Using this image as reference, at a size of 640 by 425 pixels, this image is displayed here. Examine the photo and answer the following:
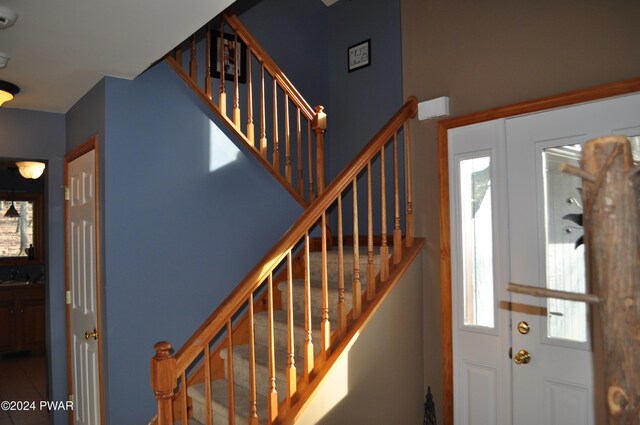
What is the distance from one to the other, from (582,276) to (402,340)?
3.56 ft

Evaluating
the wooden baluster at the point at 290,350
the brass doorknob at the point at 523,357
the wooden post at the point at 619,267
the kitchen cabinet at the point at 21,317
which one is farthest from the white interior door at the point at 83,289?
the kitchen cabinet at the point at 21,317

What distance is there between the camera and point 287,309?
2703 mm

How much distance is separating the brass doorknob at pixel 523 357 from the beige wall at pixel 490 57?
1.81 feet

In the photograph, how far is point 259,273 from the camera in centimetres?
229

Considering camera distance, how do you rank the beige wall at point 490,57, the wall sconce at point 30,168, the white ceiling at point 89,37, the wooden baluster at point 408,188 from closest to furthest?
the white ceiling at point 89,37 → the beige wall at point 490,57 → the wooden baluster at point 408,188 → the wall sconce at point 30,168

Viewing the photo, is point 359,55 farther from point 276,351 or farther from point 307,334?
point 307,334

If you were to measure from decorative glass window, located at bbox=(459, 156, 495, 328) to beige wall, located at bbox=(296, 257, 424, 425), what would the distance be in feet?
1.09

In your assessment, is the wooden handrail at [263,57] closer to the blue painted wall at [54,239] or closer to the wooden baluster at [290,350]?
the blue painted wall at [54,239]

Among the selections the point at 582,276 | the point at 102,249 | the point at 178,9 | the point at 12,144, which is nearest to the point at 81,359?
the point at 102,249

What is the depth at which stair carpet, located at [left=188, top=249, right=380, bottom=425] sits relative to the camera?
2.75 metres

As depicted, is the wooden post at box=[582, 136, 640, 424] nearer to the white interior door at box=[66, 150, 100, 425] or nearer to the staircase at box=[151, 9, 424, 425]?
the staircase at box=[151, 9, 424, 425]

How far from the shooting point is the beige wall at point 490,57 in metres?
2.35

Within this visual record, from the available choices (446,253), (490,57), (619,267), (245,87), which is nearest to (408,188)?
(446,253)

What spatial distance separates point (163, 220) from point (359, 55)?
2457 mm
